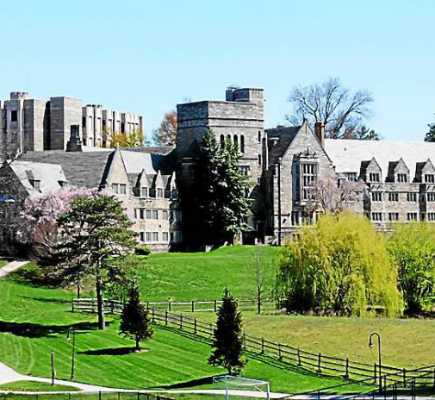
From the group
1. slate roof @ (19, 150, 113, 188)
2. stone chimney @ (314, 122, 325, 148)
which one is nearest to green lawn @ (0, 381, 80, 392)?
slate roof @ (19, 150, 113, 188)

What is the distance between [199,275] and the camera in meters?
73.8

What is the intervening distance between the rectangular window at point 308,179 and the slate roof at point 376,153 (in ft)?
21.8

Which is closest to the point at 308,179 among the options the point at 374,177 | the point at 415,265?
the point at 374,177

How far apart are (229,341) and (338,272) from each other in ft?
60.9

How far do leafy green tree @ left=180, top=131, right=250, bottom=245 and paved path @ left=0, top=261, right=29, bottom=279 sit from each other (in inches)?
796

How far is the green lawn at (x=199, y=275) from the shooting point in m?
69.4

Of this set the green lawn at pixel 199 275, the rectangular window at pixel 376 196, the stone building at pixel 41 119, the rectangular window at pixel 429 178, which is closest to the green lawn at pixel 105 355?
the green lawn at pixel 199 275

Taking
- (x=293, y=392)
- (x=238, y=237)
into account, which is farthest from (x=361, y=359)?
(x=238, y=237)

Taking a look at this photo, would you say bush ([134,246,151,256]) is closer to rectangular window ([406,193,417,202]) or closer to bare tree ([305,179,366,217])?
bare tree ([305,179,366,217])

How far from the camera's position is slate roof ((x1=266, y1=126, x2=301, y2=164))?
316ft

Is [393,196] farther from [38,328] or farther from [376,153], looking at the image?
[38,328]

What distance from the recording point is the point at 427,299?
6706cm

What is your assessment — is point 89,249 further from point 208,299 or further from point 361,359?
point 361,359

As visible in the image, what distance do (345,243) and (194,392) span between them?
2496 centimetres
